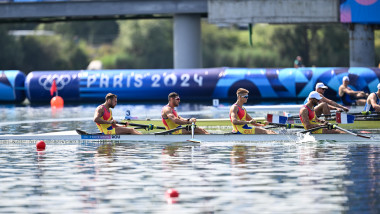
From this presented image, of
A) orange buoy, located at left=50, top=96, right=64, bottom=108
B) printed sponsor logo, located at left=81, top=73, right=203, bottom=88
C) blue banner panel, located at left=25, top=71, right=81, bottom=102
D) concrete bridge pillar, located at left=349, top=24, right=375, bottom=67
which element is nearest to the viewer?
orange buoy, located at left=50, top=96, right=64, bottom=108

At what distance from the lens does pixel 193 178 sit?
48.4 ft

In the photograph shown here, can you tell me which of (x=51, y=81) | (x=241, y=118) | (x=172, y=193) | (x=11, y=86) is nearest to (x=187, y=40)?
(x=51, y=81)

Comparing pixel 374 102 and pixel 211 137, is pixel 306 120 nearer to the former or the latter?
pixel 211 137

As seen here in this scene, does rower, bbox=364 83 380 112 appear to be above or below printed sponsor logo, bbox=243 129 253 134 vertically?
above

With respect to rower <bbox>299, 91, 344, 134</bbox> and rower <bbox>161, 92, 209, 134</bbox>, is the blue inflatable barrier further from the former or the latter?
rower <bbox>161, 92, 209, 134</bbox>

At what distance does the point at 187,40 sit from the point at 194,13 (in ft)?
5.44

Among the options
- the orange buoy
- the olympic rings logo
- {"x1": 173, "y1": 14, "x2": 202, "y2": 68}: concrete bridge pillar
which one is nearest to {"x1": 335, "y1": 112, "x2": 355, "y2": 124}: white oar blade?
the orange buoy

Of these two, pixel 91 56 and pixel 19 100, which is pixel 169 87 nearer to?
pixel 19 100

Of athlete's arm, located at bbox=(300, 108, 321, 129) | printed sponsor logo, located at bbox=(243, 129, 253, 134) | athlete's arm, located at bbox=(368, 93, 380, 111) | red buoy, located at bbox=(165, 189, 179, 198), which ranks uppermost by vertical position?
athlete's arm, located at bbox=(368, 93, 380, 111)

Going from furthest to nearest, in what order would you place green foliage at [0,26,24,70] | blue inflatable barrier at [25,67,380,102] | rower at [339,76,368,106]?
green foliage at [0,26,24,70] < blue inflatable barrier at [25,67,380,102] < rower at [339,76,368,106]

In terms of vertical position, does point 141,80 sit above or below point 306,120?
above

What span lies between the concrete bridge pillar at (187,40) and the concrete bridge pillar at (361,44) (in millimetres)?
9359

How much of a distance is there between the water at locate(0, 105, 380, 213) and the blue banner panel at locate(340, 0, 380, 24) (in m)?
22.3

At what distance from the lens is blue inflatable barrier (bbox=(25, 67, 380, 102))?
36906 millimetres
